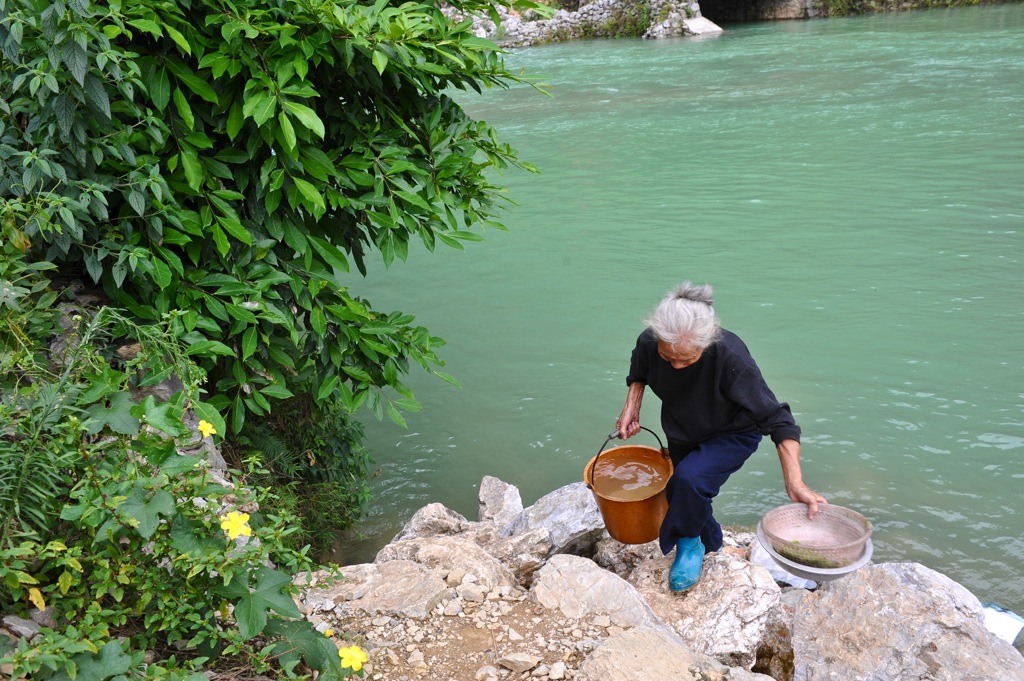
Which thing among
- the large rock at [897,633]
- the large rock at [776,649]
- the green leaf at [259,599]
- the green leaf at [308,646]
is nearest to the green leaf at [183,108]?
A: the green leaf at [259,599]

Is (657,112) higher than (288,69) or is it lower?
lower

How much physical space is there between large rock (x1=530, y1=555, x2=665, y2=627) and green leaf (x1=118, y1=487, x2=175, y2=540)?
1564 mm

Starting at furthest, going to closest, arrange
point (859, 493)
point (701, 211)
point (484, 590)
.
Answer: point (701, 211) < point (859, 493) < point (484, 590)

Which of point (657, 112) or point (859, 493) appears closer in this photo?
point (859, 493)

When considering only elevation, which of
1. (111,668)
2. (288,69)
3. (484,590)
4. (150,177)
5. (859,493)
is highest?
(288,69)

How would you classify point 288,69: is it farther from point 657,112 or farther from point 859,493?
point 657,112

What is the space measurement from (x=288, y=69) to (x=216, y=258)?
0.85 meters

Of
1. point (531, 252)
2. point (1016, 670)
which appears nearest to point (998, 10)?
point (531, 252)

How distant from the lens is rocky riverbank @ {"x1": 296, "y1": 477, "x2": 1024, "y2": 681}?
3.01m

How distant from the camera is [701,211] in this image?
10.8 meters

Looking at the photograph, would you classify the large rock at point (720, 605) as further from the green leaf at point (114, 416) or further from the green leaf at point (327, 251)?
the green leaf at point (114, 416)

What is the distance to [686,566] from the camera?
152 inches

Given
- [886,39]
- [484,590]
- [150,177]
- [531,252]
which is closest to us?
[150,177]

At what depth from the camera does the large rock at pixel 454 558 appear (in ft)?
11.6
